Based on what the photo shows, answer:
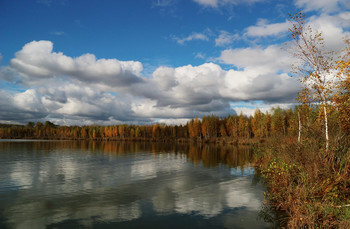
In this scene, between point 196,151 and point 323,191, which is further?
point 196,151

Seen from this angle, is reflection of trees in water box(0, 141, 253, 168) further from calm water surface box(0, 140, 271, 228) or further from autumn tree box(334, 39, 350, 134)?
autumn tree box(334, 39, 350, 134)

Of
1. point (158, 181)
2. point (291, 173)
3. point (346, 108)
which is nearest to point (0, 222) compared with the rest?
point (158, 181)

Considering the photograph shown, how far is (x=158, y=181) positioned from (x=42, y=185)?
11162mm

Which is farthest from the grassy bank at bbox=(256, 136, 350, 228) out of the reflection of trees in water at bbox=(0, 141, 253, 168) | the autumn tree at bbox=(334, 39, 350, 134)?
the reflection of trees in water at bbox=(0, 141, 253, 168)

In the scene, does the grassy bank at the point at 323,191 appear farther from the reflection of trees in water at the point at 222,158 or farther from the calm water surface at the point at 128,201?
the reflection of trees in water at the point at 222,158

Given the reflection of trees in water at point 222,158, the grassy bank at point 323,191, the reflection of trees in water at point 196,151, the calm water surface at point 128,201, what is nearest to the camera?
the grassy bank at point 323,191

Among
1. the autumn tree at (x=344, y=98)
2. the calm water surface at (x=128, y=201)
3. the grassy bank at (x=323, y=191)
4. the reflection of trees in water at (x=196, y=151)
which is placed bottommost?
the reflection of trees in water at (x=196, y=151)

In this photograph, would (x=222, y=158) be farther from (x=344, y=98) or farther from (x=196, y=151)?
(x=344, y=98)

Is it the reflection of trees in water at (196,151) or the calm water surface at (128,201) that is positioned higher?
the calm water surface at (128,201)

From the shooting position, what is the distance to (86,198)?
675 inches

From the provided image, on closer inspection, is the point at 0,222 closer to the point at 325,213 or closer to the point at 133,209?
the point at 133,209

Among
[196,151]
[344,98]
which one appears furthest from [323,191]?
[196,151]


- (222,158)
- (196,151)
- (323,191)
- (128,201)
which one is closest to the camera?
(323,191)

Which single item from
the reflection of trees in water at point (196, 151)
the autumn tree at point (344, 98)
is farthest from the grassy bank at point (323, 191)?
the reflection of trees in water at point (196, 151)
